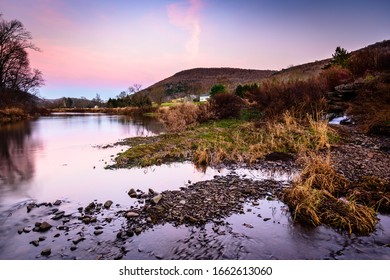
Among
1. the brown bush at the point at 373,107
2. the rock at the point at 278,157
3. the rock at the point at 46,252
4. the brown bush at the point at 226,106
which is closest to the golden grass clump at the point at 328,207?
the rock at the point at 278,157

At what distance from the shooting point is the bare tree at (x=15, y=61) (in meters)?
6.91

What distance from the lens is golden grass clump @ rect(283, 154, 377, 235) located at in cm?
409

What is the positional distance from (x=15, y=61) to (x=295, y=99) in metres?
10.2

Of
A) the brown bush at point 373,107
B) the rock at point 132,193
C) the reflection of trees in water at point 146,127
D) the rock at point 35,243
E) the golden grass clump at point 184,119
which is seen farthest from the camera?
the reflection of trees in water at point 146,127

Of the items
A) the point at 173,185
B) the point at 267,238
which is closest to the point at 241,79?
the point at 173,185

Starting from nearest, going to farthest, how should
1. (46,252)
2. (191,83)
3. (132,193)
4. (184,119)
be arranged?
1. (46,252)
2. (132,193)
3. (184,119)
4. (191,83)

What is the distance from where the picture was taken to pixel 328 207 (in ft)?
14.9

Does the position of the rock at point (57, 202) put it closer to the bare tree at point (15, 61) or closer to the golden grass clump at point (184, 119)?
the bare tree at point (15, 61)

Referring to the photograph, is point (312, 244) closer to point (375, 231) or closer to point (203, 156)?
point (375, 231)

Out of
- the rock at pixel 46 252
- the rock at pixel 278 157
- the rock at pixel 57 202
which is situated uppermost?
the rock at pixel 278 157

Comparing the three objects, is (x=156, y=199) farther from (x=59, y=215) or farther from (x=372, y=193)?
(x=372, y=193)

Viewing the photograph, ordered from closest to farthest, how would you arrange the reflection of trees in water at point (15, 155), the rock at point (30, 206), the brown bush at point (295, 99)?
the rock at point (30, 206), the reflection of trees in water at point (15, 155), the brown bush at point (295, 99)

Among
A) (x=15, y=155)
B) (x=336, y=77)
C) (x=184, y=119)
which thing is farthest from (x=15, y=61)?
(x=336, y=77)

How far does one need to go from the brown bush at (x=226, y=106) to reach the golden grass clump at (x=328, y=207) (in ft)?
35.5
